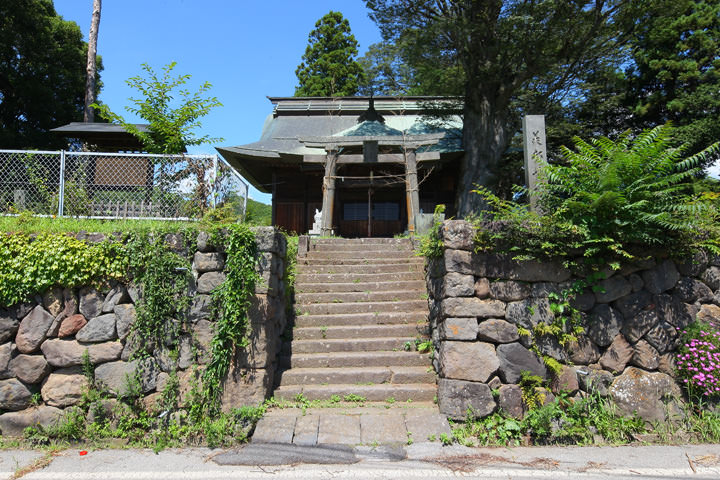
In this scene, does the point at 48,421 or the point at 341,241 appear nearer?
the point at 48,421

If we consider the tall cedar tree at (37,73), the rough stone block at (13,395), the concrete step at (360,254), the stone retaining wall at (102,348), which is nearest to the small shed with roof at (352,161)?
the concrete step at (360,254)

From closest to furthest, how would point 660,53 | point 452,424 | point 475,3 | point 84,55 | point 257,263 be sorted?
point 452,424, point 257,263, point 475,3, point 660,53, point 84,55

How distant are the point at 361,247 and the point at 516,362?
394 cm

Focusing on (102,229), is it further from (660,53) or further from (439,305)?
(660,53)

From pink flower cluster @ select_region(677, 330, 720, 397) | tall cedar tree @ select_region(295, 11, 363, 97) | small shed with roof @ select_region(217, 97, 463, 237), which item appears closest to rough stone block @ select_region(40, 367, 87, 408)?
pink flower cluster @ select_region(677, 330, 720, 397)

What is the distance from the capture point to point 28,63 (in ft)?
62.7

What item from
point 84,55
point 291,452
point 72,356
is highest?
point 84,55

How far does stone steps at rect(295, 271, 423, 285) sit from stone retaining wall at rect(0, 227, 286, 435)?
211cm

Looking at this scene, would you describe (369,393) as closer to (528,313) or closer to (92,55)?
(528,313)

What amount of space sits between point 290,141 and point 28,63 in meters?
14.5

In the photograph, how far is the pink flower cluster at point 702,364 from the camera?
4410mm

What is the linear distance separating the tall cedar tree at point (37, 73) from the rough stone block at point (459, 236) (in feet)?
67.2

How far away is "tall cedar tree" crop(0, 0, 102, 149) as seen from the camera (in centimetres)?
1806

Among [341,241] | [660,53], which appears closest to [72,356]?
[341,241]
